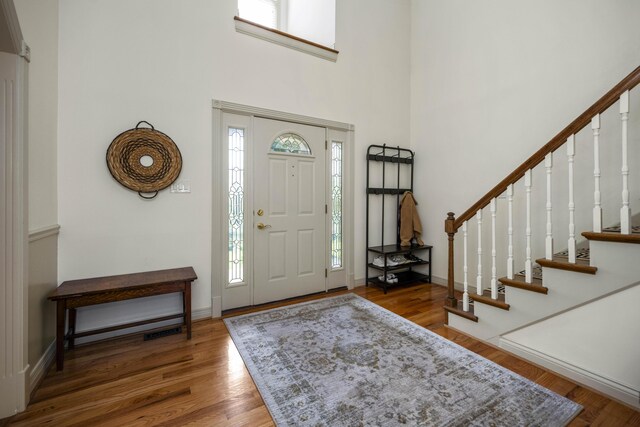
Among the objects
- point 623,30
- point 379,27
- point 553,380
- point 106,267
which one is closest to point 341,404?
point 553,380

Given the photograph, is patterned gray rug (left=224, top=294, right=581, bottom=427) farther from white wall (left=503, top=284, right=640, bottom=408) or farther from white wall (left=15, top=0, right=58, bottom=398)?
white wall (left=15, top=0, right=58, bottom=398)

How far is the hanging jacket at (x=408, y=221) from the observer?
387 cm

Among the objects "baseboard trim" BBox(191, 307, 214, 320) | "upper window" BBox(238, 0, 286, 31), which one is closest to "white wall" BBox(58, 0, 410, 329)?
"baseboard trim" BBox(191, 307, 214, 320)

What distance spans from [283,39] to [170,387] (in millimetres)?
3445

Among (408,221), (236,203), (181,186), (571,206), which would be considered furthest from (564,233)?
(181,186)

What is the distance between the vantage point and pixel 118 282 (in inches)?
86.9

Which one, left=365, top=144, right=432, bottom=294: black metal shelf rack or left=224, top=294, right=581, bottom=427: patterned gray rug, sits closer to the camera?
A: left=224, top=294, right=581, bottom=427: patterned gray rug

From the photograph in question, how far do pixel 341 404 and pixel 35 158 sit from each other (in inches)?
100

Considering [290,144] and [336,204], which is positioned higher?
[290,144]

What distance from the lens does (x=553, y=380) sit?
1.80 metres

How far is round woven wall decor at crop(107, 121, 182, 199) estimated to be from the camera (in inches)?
91.7

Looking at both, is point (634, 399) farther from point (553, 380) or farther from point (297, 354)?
point (297, 354)

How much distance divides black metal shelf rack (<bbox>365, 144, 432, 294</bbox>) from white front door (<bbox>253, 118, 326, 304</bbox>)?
729 mm

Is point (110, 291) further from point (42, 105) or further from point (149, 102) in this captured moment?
point (149, 102)
